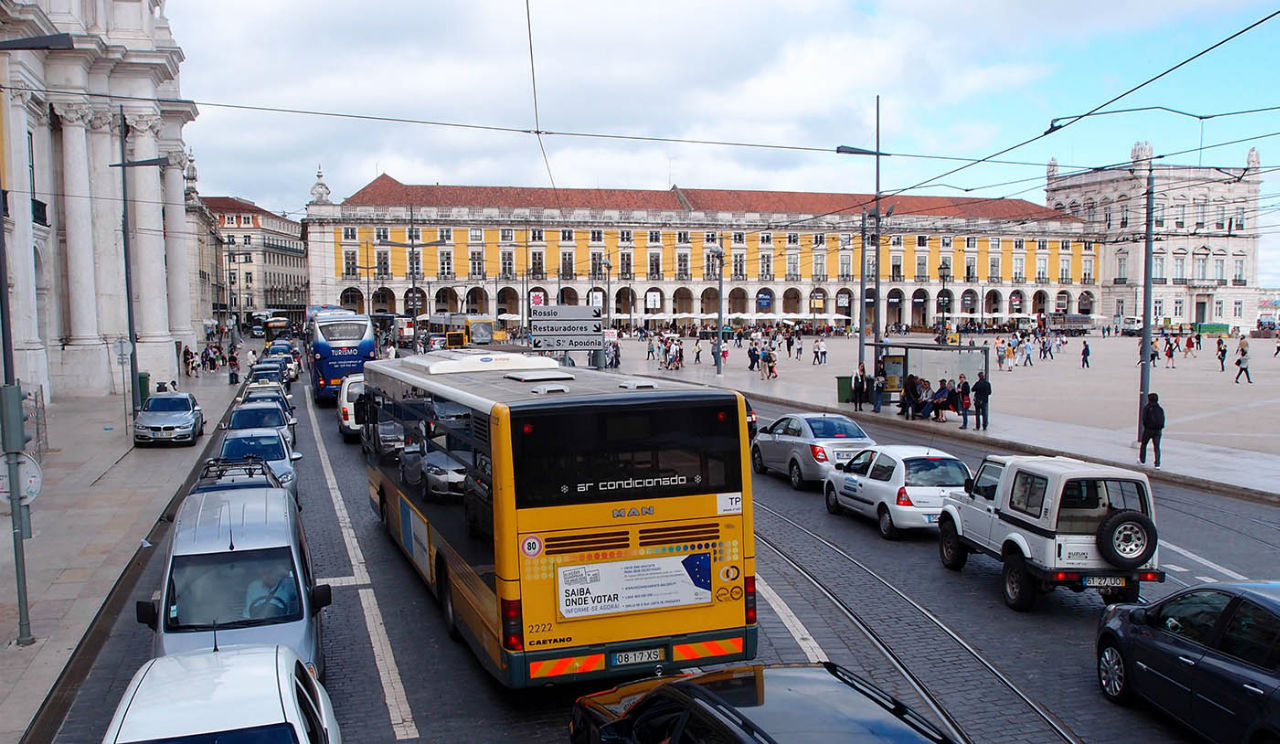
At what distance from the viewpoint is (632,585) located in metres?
8.00

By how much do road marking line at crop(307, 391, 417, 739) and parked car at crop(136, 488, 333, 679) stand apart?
0.68 m

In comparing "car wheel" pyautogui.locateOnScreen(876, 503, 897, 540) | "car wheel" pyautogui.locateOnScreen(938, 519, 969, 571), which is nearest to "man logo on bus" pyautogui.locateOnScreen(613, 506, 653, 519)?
"car wheel" pyautogui.locateOnScreen(938, 519, 969, 571)

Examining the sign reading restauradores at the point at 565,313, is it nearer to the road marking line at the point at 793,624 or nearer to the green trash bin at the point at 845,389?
the green trash bin at the point at 845,389

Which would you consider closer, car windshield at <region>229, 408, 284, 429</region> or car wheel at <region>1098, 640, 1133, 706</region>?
car wheel at <region>1098, 640, 1133, 706</region>

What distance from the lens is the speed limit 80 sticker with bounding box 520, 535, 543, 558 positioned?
7.77 meters

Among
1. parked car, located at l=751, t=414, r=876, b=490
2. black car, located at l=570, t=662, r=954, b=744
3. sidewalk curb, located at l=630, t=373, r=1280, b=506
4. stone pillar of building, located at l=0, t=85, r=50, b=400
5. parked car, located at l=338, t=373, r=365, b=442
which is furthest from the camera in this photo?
stone pillar of building, located at l=0, t=85, r=50, b=400

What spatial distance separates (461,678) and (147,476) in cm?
1470

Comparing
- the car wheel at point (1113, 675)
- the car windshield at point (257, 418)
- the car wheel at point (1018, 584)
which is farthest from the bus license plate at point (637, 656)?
the car windshield at point (257, 418)

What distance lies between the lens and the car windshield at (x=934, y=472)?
47.2ft

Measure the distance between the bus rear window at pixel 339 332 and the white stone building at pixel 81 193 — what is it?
8601mm

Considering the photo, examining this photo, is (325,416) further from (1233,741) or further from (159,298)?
(1233,741)

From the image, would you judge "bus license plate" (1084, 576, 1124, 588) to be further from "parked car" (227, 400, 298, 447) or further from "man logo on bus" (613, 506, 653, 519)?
"parked car" (227, 400, 298, 447)

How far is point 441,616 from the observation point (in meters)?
10.9

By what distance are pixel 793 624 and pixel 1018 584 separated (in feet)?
8.58
